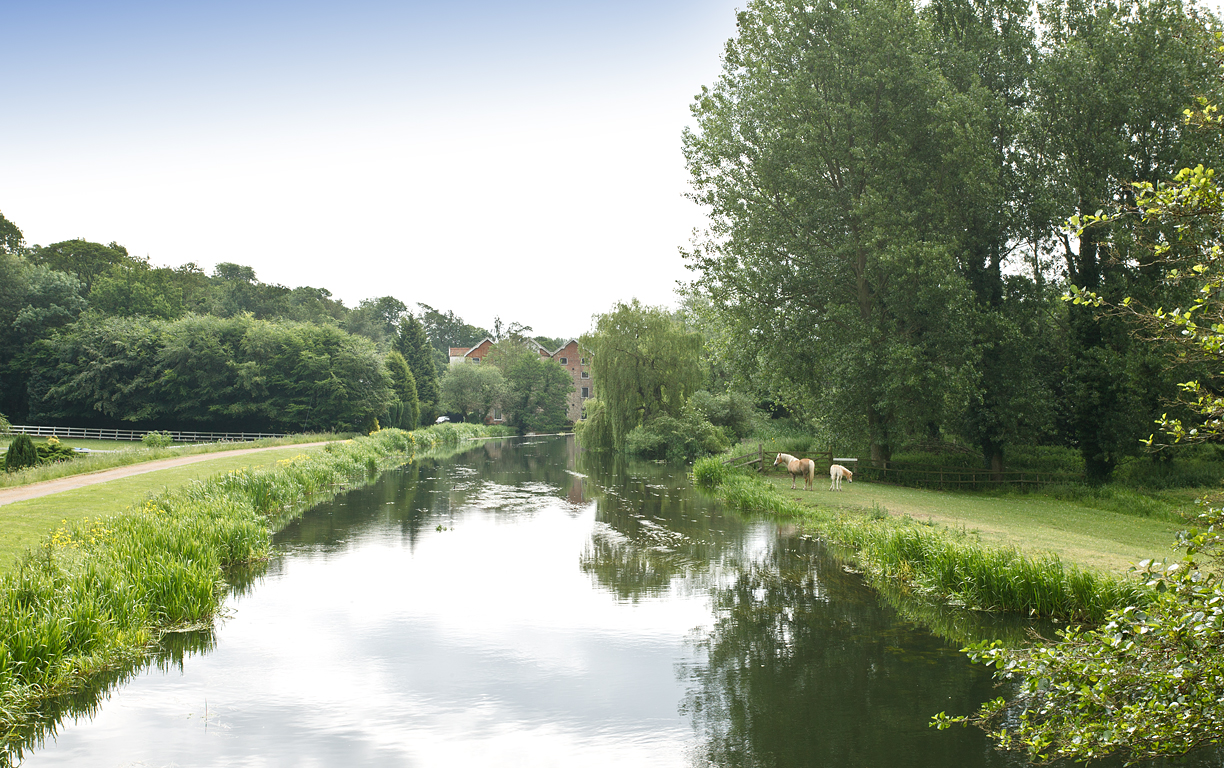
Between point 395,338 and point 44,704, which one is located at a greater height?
point 395,338

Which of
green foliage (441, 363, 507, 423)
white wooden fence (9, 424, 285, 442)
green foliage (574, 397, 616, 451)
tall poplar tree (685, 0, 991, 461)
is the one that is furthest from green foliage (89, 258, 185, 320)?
tall poplar tree (685, 0, 991, 461)

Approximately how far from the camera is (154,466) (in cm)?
2286

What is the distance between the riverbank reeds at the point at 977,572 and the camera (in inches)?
353

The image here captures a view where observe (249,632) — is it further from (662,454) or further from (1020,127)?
(662,454)

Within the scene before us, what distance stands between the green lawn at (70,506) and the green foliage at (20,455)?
3.55 m

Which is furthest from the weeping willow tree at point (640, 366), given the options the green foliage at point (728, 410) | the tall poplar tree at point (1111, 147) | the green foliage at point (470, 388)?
the green foliage at point (470, 388)

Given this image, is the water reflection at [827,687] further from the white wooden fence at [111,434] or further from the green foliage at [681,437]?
Result: the white wooden fence at [111,434]

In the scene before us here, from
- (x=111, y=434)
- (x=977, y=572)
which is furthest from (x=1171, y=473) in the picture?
(x=111, y=434)

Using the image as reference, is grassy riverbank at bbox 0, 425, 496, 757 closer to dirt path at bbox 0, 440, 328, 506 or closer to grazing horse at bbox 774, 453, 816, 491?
dirt path at bbox 0, 440, 328, 506

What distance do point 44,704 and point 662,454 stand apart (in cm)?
3054

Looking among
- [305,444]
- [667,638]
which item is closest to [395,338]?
[305,444]

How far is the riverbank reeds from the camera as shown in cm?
896

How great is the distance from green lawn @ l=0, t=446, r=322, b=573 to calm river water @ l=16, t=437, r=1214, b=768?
333 centimetres

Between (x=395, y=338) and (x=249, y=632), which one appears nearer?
(x=249, y=632)
